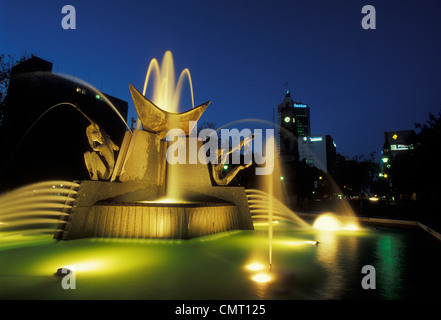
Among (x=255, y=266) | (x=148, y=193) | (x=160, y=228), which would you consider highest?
(x=148, y=193)

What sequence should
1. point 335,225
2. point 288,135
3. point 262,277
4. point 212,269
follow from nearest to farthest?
point 262,277 < point 212,269 < point 335,225 < point 288,135

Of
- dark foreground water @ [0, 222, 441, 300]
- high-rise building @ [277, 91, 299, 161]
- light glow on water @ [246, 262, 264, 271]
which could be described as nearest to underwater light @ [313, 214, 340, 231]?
dark foreground water @ [0, 222, 441, 300]

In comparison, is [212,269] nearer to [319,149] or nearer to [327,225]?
[327,225]

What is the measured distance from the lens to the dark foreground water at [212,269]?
4652mm

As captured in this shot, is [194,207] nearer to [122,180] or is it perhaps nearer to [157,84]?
[122,180]

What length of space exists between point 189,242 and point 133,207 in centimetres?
250

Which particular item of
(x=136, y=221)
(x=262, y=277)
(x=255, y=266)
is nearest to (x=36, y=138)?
(x=136, y=221)

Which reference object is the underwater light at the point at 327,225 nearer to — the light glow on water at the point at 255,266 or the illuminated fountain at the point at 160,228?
the illuminated fountain at the point at 160,228

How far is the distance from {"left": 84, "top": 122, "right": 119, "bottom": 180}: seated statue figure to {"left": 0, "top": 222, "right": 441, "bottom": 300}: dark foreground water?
2.91 metres

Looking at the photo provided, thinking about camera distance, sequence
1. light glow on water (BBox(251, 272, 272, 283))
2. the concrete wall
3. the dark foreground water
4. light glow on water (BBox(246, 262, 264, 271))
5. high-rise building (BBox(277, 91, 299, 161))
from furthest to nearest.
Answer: high-rise building (BBox(277, 91, 299, 161)) → the concrete wall → light glow on water (BBox(246, 262, 264, 271)) → light glow on water (BBox(251, 272, 272, 283)) → the dark foreground water

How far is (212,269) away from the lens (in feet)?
20.2

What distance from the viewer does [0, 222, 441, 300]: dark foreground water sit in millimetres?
4652

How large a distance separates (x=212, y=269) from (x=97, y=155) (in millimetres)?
7840

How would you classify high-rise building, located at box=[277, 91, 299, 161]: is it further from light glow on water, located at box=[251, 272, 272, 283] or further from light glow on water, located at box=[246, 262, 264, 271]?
light glow on water, located at box=[251, 272, 272, 283]
